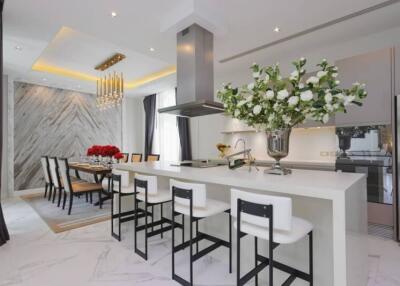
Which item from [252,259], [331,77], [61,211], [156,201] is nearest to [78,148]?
[61,211]

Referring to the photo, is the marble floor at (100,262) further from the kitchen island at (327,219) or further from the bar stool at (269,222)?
the bar stool at (269,222)

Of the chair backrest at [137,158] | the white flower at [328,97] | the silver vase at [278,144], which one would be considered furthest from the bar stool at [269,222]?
the chair backrest at [137,158]

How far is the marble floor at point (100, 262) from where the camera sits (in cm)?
205

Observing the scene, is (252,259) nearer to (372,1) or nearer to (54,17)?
(372,1)

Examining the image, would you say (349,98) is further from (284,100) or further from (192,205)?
(192,205)

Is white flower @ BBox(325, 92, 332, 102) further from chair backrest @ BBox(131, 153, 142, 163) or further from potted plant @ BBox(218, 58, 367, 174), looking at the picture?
chair backrest @ BBox(131, 153, 142, 163)

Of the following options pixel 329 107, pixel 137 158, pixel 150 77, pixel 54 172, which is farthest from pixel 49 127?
pixel 329 107

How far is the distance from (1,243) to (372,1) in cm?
527

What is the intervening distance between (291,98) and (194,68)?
64.8 inches

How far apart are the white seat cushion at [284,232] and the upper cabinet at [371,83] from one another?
2.24 meters

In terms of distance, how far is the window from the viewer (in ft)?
22.1

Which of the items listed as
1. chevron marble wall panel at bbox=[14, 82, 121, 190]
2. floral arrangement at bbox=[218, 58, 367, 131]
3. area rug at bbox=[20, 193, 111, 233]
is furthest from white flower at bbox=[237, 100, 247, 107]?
chevron marble wall panel at bbox=[14, 82, 121, 190]

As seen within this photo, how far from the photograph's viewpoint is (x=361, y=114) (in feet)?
9.99

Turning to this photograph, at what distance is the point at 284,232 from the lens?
1.47m
